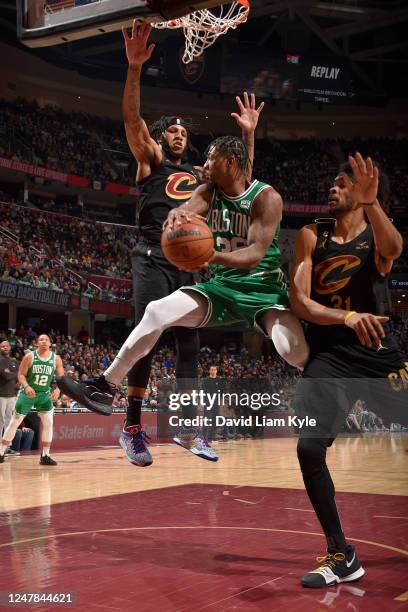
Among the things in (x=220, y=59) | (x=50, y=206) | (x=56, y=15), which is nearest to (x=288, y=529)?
(x=56, y=15)

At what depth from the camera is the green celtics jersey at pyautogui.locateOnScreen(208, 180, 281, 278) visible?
4.83 meters

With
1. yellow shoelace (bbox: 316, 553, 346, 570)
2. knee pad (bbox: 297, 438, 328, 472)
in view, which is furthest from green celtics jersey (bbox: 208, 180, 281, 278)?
yellow shoelace (bbox: 316, 553, 346, 570)

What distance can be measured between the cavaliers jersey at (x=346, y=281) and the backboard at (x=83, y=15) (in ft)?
5.58

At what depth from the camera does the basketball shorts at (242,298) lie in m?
4.84

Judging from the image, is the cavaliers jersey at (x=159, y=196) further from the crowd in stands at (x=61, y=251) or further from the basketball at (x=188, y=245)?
the crowd in stands at (x=61, y=251)

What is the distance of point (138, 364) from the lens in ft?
17.1

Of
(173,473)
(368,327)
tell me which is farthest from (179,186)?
(173,473)

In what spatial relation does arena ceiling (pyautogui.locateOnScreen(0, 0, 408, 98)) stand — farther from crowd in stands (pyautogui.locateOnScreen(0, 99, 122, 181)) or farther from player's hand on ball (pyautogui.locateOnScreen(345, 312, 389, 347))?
player's hand on ball (pyautogui.locateOnScreen(345, 312, 389, 347))

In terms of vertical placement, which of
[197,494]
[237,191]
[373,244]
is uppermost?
[237,191]

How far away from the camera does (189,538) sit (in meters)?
6.18

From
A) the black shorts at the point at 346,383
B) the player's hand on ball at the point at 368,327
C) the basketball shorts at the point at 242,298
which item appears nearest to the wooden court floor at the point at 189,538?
the black shorts at the point at 346,383

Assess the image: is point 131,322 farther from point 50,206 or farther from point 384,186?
point 384,186

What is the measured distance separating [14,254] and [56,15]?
60.3 feet

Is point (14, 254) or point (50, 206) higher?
point (50, 206)
